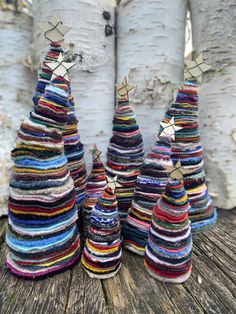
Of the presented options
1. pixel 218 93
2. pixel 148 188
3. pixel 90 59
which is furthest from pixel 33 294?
pixel 218 93

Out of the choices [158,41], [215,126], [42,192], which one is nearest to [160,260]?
[42,192]

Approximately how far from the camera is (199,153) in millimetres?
1190

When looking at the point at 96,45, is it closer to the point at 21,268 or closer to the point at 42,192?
the point at 42,192

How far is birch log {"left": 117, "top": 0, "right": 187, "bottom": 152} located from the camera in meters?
1.34

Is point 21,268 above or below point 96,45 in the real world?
below

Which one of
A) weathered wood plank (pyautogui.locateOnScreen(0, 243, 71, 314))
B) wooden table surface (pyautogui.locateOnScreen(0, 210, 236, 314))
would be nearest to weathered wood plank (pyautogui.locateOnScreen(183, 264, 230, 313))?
wooden table surface (pyautogui.locateOnScreen(0, 210, 236, 314))

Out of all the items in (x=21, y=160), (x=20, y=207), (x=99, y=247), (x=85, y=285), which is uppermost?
(x=21, y=160)

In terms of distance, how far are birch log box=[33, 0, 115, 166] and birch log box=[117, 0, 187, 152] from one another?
0.40ft

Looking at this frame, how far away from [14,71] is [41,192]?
1114mm

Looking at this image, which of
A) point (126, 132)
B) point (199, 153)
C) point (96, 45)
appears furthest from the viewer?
point (96, 45)

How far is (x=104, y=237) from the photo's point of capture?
85cm

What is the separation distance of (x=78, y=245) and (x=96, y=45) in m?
0.98

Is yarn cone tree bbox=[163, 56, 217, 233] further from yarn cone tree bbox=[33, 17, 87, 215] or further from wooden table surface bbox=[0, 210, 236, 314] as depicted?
yarn cone tree bbox=[33, 17, 87, 215]

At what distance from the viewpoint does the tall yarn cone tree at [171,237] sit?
0.83 meters
